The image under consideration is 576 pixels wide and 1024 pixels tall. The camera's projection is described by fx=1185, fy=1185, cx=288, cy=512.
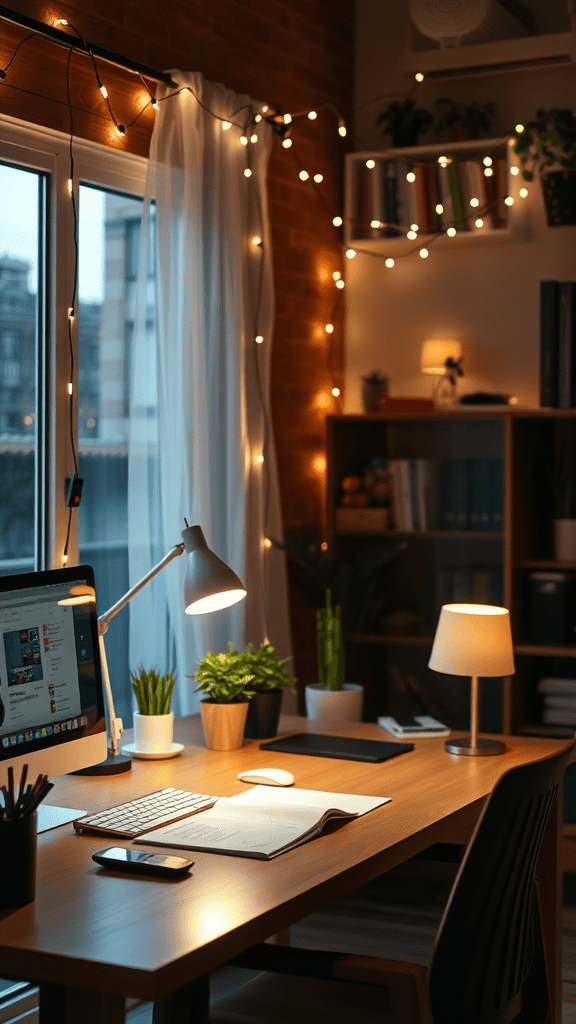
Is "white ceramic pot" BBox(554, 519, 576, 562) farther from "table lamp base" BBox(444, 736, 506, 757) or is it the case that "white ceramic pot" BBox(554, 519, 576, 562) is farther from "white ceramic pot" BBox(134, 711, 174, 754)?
"white ceramic pot" BBox(134, 711, 174, 754)

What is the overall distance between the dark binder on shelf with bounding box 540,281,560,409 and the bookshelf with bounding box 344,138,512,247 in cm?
36

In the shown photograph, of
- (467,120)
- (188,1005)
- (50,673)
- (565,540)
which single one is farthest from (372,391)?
(188,1005)

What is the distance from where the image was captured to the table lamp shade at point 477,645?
2668 mm

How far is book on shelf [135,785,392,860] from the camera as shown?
6.39 ft

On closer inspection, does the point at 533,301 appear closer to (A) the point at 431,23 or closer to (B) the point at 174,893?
(A) the point at 431,23

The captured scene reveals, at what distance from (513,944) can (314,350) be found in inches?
111

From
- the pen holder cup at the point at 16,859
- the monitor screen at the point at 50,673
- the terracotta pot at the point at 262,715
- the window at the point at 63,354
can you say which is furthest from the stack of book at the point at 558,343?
the pen holder cup at the point at 16,859

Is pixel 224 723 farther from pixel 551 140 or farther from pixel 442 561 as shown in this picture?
pixel 551 140

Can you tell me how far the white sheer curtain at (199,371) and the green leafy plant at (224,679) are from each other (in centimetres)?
66

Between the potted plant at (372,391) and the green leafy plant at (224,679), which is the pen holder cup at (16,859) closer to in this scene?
the green leafy plant at (224,679)

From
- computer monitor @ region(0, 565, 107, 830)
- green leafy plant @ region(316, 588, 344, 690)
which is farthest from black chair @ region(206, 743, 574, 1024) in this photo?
green leafy plant @ region(316, 588, 344, 690)

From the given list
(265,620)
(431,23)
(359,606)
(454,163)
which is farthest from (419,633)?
(431,23)

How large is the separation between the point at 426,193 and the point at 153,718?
8.12ft

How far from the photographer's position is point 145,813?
212 centimetres
